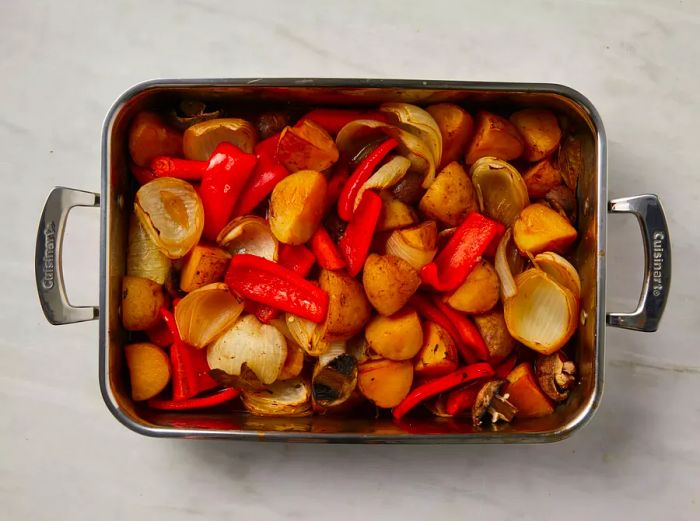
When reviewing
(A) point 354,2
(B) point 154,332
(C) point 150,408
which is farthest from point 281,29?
(C) point 150,408

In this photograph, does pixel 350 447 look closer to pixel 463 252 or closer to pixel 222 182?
pixel 463 252

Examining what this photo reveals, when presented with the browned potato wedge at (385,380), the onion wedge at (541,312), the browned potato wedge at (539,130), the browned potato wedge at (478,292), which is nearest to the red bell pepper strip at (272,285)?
the browned potato wedge at (385,380)

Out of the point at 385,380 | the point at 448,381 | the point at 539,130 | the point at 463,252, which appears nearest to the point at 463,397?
the point at 448,381

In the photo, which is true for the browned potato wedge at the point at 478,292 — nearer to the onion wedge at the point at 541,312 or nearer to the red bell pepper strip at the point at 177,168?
the onion wedge at the point at 541,312

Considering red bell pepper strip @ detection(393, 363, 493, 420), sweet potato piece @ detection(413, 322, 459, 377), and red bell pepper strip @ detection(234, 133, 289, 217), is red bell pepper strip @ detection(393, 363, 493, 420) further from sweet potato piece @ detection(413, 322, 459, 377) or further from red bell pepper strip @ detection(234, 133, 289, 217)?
red bell pepper strip @ detection(234, 133, 289, 217)

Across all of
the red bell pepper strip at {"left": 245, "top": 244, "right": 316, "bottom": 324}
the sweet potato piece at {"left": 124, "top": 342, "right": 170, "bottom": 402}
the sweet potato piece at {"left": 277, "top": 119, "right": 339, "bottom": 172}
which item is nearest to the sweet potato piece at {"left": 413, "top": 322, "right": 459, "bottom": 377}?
the red bell pepper strip at {"left": 245, "top": 244, "right": 316, "bottom": 324}
